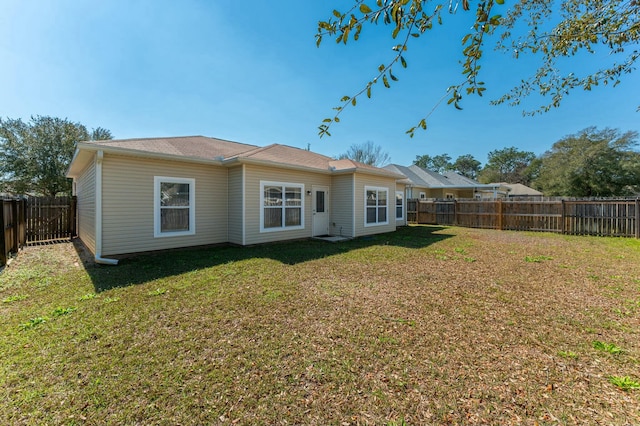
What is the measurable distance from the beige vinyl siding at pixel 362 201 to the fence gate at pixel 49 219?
37.2ft

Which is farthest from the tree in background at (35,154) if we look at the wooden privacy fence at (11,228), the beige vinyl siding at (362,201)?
the beige vinyl siding at (362,201)

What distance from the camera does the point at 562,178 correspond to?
86.5 ft

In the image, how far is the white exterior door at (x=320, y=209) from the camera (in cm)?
1051

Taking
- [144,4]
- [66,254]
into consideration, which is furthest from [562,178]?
[66,254]

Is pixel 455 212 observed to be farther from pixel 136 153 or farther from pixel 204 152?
pixel 136 153

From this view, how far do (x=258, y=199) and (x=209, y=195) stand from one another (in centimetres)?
151

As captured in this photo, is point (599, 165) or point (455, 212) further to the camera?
point (599, 165)

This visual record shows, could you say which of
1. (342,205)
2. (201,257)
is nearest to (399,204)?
(342,205)

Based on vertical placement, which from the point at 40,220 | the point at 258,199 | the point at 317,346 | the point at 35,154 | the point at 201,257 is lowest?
the point at 317,346

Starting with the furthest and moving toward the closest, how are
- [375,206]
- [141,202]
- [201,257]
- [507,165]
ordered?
[507,165] < [375,206] < [141,202] < [201,257]

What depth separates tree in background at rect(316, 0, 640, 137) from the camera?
5.39 feet

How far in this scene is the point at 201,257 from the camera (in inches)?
276

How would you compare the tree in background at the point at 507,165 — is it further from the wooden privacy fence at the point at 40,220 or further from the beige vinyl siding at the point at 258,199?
the wooden privacy fence at the point at 40,220

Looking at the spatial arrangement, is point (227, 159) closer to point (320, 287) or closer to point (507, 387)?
point (320, 287)
